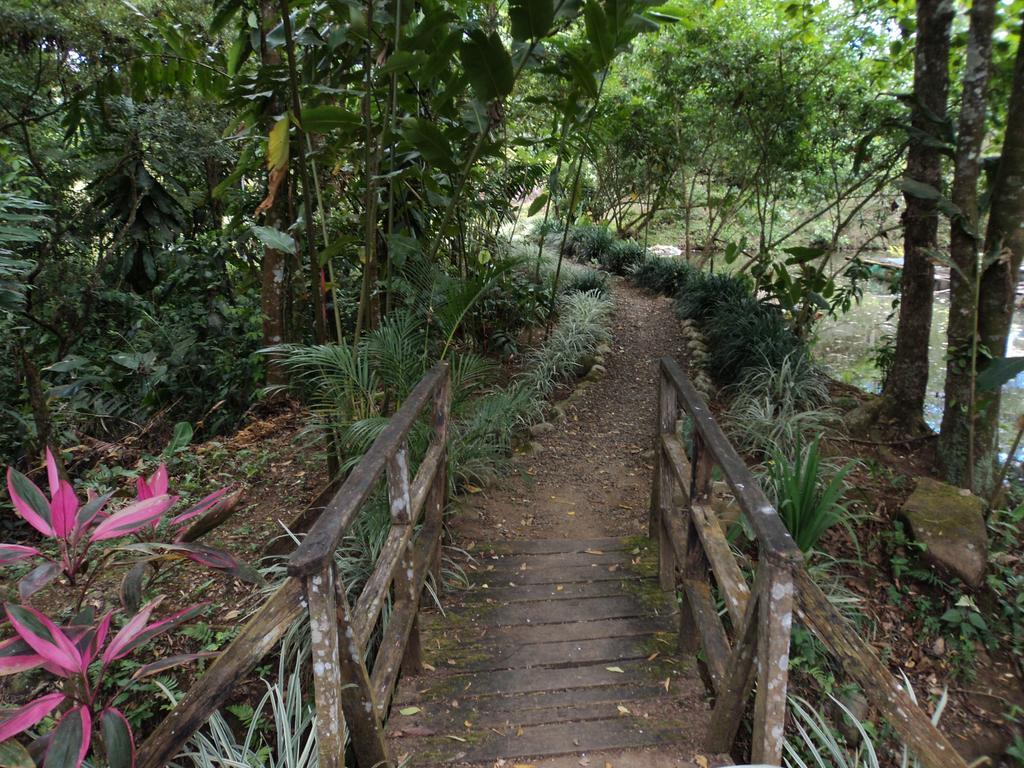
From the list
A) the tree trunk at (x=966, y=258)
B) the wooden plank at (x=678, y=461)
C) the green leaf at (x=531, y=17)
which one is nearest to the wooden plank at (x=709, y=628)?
the wooden plank at (x=678, y=461)

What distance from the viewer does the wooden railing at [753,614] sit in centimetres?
124

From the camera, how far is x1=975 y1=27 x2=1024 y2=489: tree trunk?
10.9 ft

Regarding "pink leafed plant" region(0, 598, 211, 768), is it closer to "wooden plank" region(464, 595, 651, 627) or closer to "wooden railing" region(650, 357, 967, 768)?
"wooden railing" region(650, 357, 967, 768)

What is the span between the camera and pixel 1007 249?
3301 mm

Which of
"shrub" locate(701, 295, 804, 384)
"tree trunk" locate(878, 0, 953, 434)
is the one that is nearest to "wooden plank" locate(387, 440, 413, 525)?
"tree trunk" locate(878, 0, 953, 434)

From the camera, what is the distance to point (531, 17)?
108 inches

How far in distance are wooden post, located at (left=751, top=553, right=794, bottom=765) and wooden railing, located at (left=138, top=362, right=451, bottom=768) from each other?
103cm

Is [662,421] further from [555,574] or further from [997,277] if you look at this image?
[997,277]

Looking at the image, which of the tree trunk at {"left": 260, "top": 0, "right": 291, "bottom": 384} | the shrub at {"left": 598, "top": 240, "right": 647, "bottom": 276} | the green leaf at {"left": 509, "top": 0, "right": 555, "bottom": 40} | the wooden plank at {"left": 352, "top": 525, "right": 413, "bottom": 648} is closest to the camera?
the wooden plank at {"left": 352, "top": 525, "right": 413, "bottom": 648}

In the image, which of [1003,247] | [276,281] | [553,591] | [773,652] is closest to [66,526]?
[773,652]

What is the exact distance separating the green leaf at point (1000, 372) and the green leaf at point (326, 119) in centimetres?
328

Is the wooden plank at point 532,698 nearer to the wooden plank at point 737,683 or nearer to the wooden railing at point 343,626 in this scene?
the wooden railing at point 343,626

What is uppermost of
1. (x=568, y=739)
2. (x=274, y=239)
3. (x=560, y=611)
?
(x=274, y=239)

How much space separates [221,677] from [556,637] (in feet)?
5.51
